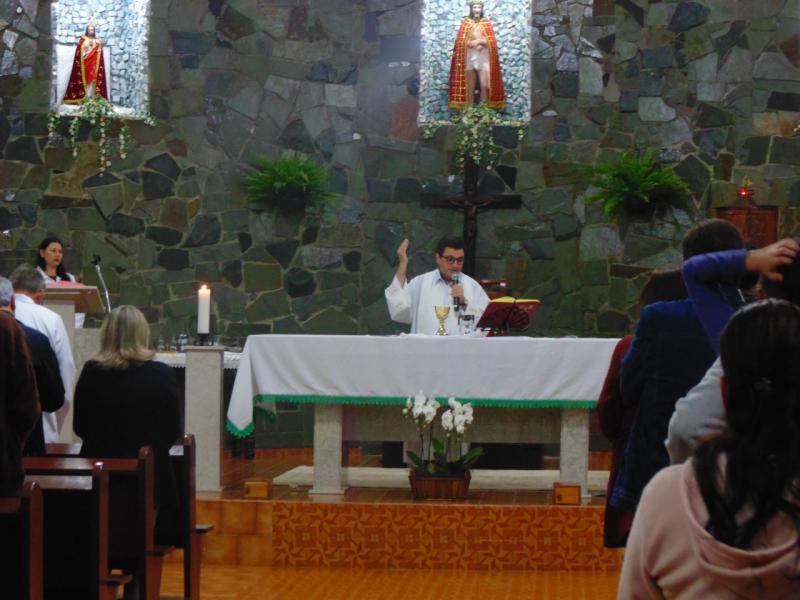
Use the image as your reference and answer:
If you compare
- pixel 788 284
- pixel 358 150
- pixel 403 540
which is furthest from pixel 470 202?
pixel 788 284

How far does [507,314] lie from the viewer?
23.9ft

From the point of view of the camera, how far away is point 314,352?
23.5 feet

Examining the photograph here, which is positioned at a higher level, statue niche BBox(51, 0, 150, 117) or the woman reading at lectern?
statue niche BBox(51, 0, 150, 117)

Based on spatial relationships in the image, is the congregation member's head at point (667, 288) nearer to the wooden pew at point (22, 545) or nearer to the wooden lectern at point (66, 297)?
the wooden pew at point (22, 545)

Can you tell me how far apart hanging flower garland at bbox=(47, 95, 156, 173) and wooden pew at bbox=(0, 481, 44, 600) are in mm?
7552

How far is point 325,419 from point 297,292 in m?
3.82

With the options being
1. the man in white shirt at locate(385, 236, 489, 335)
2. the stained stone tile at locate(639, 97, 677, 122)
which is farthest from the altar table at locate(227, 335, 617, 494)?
the stained stone tile at locate(639, 97, 677, 122)

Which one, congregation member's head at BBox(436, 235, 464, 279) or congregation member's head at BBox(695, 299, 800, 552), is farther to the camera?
congregation member's head at BBox(436, 235, 464, 279)

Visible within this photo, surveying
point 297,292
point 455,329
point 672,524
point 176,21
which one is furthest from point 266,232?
point 672,524

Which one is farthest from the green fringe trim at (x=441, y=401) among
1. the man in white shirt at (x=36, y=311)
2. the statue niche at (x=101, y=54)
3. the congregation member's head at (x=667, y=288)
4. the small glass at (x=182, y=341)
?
the statue niche at (x=101, y=54)

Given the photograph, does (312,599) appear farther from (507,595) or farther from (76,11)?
(76,11)

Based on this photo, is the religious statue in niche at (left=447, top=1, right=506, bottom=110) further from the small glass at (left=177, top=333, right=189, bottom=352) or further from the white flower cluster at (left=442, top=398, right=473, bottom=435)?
the white flower cluster at (left=442, top=398, right=473, bottom=435)

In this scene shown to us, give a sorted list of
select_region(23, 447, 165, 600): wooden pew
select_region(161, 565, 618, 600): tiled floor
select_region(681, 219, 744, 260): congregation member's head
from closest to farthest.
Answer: select_region(681, 219, 744, 260): congregation member's head, select_region(23, 447, 165, 600): wooden pew, select_region(161, 565, 618, 600): tiled floor

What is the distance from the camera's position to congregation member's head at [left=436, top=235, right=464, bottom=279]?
8086 mm
